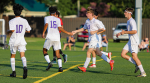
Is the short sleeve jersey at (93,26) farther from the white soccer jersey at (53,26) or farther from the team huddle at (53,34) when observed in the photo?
the white soccer jersey at (53,26)

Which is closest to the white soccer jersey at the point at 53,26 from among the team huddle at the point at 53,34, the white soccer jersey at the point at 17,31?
the team huddle at the point at 53,34

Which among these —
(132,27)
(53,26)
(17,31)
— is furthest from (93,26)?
(17,31)

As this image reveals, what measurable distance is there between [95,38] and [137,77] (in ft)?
6.30

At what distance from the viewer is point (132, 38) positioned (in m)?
8.98

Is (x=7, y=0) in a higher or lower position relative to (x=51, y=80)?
higher

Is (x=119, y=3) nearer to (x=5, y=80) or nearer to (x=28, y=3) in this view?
(x=28, y=3)

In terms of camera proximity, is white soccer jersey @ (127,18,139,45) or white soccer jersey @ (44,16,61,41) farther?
white soccer jersey @ (44,16,61,41)

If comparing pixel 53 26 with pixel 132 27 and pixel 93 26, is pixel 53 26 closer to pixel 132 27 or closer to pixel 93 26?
pixel 93 26

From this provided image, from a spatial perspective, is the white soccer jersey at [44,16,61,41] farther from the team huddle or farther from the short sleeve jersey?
the short sleeve jersey

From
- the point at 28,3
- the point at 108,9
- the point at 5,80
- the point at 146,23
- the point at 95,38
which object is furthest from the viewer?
the point at 108,9

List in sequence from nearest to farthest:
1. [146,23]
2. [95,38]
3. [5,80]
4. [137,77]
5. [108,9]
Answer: [5,80]
[137,77]
[95,38]
[146,23]
[108,9]

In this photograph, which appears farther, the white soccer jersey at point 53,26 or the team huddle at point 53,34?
the white soccer jersey at point 53,26

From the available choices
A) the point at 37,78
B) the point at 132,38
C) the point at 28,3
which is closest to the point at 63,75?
the point at 37,78

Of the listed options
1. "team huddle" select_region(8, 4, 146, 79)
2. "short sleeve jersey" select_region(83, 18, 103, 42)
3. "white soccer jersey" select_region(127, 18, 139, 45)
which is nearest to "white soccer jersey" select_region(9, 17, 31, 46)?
"team huddle" select_region(8, 4, 146, 79)
